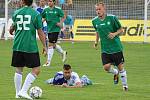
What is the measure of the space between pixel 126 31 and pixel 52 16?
543 inches

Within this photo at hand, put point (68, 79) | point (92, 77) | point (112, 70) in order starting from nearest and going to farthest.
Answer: point (68, 79) → point (112, 70) → point (92, 77)

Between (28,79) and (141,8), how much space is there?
25.2 m

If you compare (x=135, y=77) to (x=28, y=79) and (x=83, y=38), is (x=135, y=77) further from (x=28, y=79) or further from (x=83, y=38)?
(x=83, y=38)

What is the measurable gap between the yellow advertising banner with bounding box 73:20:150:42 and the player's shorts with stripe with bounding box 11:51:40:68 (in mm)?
22515

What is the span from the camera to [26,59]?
499 inches

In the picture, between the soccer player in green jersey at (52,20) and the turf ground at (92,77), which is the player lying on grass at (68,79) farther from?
the soccer player in green jersey at (52,20)

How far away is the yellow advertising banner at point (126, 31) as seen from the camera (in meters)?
34.9

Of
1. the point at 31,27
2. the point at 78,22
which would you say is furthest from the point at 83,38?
the point at 31,27

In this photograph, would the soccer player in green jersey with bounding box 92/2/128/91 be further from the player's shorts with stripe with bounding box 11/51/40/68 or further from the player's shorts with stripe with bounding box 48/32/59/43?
the player's shorts with stripe with bounding box 48/32/59/43

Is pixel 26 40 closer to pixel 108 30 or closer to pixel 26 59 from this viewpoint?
pixel 26 59

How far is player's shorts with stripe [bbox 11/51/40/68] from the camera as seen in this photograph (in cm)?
1262

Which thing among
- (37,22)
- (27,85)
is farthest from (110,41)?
(27,85)

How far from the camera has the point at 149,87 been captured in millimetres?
15438

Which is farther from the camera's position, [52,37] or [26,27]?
[52,37]
